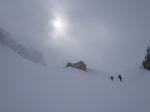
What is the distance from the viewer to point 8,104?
466 inches

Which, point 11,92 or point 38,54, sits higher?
point 38,54

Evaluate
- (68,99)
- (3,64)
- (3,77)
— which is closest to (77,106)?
(68,99)

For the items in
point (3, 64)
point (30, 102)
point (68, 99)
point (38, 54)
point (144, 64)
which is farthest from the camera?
point (38, 54)

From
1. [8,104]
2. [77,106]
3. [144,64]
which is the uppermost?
[144,64]

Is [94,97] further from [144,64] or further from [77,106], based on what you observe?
[144,64]

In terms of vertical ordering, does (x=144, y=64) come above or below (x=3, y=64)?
above

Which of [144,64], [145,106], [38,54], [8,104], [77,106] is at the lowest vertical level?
[8,104]

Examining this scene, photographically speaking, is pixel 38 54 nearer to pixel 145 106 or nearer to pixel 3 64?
pixel 3 64

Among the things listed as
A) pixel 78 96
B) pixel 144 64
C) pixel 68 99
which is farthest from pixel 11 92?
pixel 144 64

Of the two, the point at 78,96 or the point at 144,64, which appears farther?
the point at 144,64

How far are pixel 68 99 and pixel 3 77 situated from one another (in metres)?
7.17

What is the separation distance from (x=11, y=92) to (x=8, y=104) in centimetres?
234

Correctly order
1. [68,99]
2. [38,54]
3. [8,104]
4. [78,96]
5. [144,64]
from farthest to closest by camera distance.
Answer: [38,54], [144,64], [78,96], [68,99], [8,104]

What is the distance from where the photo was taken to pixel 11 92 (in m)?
14.1
